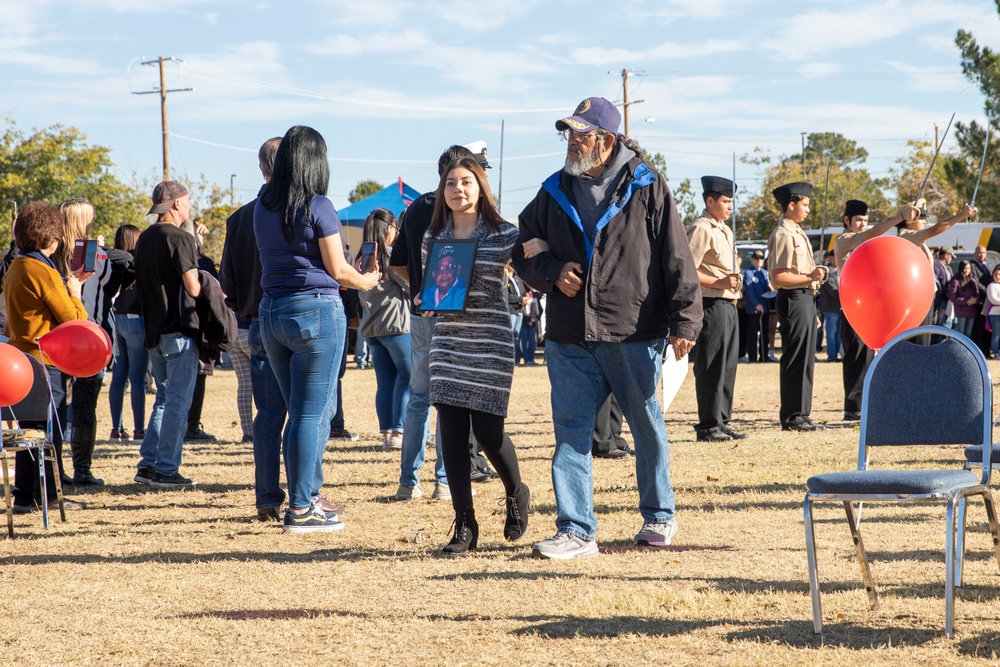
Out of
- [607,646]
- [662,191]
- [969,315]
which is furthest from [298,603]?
[969,315]

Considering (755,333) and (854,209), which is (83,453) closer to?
(854,209)

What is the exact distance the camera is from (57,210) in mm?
7180

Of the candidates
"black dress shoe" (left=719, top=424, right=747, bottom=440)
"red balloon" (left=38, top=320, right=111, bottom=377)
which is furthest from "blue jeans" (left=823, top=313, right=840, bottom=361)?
"red balloon" (left=38, top=320, right=111, bottom=377)

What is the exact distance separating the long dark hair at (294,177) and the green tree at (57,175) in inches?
1809

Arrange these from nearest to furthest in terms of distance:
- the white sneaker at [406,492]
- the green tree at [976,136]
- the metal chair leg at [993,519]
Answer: the metal chair leg at [993,519], the white sneaker at [406,492], the green tree at [976,136]

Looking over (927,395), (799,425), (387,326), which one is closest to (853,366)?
(799,425)

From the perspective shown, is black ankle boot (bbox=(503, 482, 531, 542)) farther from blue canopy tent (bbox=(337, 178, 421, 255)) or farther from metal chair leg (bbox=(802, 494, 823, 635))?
blue canopy tent (bbox=(337, 178, 421, 255))

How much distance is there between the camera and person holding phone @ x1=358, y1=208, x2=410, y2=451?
28.8ft

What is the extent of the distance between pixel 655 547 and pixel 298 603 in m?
1.82

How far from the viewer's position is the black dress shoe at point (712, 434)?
10289mm

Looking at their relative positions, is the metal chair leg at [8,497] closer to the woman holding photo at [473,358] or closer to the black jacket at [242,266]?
the black jacket at [242,266]

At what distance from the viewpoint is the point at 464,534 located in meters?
5.77

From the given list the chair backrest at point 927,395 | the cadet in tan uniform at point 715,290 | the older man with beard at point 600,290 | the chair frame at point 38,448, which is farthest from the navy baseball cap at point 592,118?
the cadet in tan uniform at point 715,290

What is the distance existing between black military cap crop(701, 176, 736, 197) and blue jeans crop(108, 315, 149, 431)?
486 centimetres
